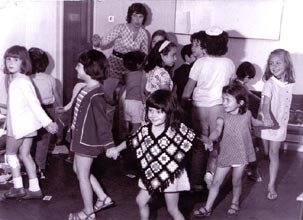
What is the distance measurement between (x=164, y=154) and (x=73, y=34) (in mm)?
2473

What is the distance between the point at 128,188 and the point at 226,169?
86cm

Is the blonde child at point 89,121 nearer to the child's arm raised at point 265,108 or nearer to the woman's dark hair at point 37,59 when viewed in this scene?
the woman's dark hair at point 37,59

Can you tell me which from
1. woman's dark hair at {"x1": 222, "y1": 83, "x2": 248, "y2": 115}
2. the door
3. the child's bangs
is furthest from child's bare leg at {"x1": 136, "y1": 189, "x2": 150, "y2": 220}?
the door

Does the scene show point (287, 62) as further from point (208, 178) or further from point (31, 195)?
point (31, 195)

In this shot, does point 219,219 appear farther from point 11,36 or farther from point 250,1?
point 250,1

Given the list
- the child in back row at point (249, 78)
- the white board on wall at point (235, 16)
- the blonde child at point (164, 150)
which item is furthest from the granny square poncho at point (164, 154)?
the white board on wall at point (235, 16)

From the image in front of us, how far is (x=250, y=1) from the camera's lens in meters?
5.26

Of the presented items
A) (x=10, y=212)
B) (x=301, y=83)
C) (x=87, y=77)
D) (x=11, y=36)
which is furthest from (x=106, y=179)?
(x=301, y=83)

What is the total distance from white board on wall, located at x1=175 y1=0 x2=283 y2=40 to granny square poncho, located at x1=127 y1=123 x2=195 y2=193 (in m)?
3.11

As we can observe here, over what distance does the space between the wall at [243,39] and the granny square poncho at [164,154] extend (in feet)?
8.55

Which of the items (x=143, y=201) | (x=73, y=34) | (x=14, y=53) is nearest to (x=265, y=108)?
(x=143, y=201)

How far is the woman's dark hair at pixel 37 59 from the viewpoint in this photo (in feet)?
11.3

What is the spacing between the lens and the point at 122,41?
452cm

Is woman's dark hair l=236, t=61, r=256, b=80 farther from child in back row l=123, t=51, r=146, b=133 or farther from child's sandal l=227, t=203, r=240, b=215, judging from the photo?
child's sandal l=227, t=203, r=240, b=215
